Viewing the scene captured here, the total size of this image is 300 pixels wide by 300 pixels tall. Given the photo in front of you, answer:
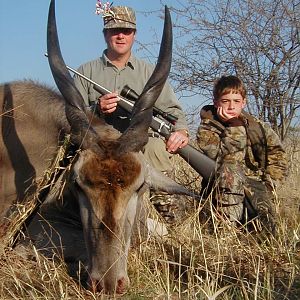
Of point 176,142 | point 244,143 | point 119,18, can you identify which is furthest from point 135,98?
point 244,143

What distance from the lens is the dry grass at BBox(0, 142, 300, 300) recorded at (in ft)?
13.7

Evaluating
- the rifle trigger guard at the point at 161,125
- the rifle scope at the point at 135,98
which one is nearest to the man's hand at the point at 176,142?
the rifle trigger guard at the point at 161,125

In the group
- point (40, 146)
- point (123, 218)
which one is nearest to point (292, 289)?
point (123, 218)

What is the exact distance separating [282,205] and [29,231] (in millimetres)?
2477

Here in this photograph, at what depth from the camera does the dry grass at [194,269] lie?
4180 mm

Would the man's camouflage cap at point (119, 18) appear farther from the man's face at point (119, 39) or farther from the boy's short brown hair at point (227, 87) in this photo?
the boy's short brown hair at point (227, 87)

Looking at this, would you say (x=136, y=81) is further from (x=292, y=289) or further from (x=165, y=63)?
(x=292, y=289)

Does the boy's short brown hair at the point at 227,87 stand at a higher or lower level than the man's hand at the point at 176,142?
higher

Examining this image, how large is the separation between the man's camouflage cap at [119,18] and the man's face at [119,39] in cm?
7

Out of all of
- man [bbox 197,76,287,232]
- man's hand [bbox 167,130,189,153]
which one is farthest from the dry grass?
man [bbox 197,76,287,232]

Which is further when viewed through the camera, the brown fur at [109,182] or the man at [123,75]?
the man at [123,75]

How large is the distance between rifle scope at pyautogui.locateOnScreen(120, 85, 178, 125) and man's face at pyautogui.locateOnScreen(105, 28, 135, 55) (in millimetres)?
796

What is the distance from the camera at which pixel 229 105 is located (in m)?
6.69

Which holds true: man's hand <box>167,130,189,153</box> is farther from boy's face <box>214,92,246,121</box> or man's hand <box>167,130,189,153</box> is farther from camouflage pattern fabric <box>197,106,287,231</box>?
boy's face <box>214,92,246,121</box>
